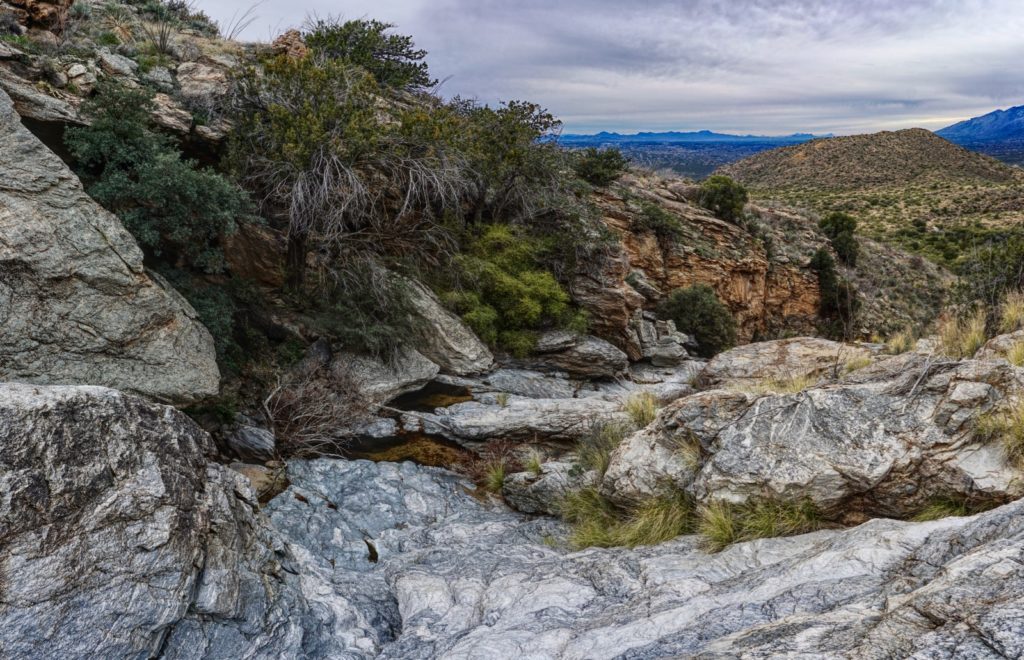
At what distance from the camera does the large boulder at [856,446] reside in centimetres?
452

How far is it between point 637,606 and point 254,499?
3.55m

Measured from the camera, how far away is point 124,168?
7379 millimetres

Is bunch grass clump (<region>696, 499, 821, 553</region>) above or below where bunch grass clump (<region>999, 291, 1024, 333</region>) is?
below

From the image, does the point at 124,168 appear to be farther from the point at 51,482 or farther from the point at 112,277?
the point at 51,482

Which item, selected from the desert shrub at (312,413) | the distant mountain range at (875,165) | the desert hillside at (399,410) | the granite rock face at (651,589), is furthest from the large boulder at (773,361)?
the distant mountain range at (875,165)

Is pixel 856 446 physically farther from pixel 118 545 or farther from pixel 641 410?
pixel 118 545

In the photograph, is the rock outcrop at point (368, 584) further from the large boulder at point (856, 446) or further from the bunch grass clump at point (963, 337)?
the bunch grass clump at point (963, 337)

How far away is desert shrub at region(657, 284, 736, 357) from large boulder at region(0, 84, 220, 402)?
11309mm

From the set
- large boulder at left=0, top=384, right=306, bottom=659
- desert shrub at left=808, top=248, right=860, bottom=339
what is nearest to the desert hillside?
large boulder at left=0, top=384, right=306, bottom=659

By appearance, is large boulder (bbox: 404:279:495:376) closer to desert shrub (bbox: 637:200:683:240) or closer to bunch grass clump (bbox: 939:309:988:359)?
bunch grass clump (bbox: 939:309:988:359)

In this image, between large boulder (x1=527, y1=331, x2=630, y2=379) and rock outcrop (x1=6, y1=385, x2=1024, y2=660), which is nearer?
rock outcrop (x1=6, y1=385, x2=1024, y2=660)

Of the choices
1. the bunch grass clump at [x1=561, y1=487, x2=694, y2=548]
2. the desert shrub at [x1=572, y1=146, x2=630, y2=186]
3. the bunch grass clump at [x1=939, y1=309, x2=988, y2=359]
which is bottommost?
the bunch grass clump at [x1=561, y1=487, x2=694, y2=548]

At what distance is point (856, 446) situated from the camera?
493 centimetres

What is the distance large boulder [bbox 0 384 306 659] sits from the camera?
3400mm
